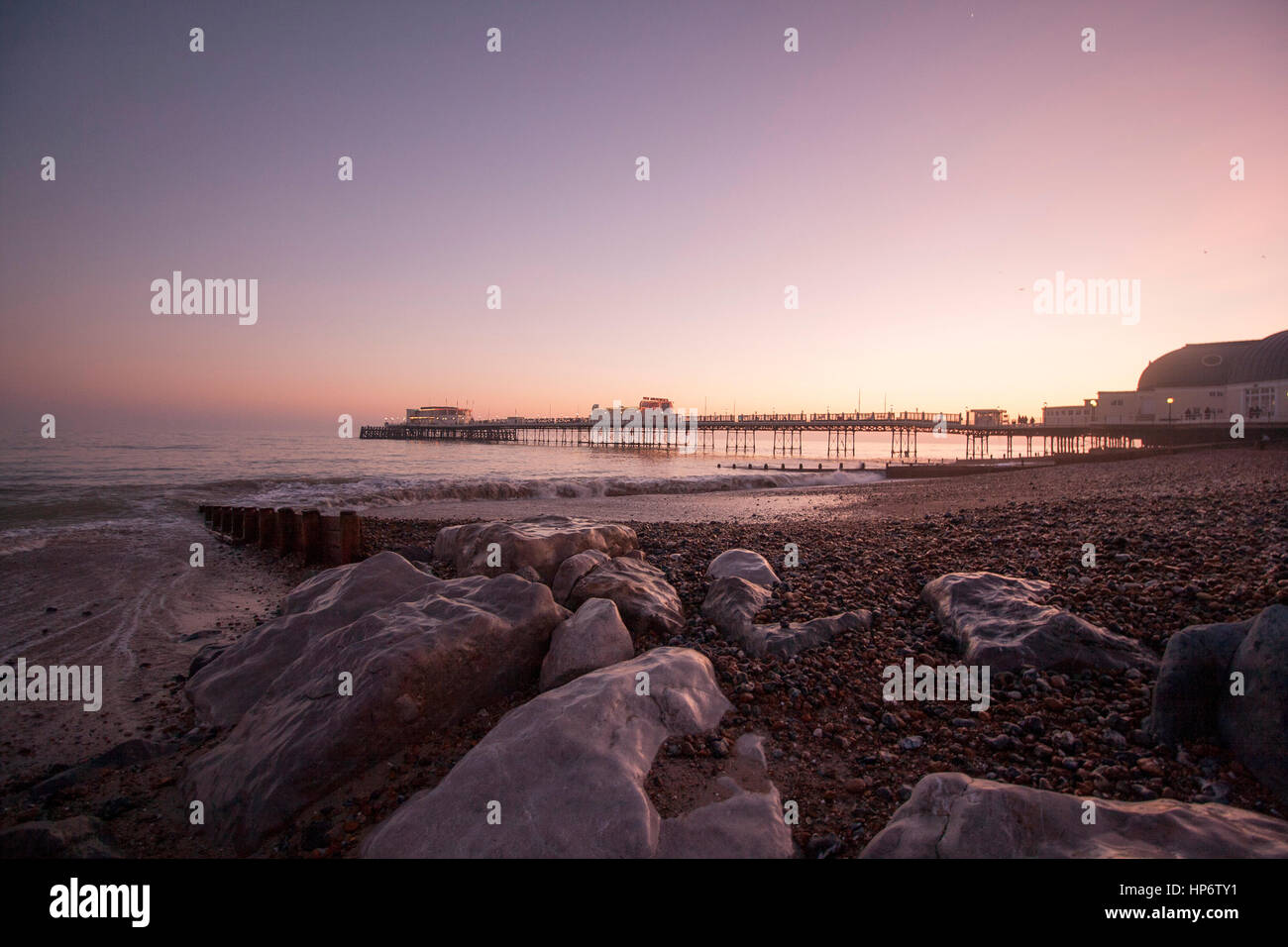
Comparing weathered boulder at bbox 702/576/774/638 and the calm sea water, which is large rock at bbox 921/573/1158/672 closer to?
weathered boulder at bbox 702/576/774/638

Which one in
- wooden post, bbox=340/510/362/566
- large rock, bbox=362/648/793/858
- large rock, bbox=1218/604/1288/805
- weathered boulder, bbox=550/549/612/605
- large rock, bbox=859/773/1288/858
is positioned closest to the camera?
large rock, bbox=859/773/1288/858

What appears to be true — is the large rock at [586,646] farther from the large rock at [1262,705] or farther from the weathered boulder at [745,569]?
the large rock at [1262,705]

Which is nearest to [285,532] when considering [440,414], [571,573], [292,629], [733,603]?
[292,629]

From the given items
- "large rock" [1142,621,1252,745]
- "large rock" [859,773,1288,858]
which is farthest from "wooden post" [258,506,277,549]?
"large rock" [1142,621,1252,745]

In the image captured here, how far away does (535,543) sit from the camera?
7.69 metres

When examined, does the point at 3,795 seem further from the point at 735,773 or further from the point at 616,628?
the point at 735,773

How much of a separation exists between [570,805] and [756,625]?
283 cm

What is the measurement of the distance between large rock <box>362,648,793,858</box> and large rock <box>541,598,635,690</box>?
2.89 feet

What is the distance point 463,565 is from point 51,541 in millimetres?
13173

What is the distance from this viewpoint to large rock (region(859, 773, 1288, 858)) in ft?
8.20

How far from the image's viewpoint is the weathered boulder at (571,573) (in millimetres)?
6547

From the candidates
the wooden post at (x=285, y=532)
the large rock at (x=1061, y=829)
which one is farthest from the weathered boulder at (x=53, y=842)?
the wooden post at (x=285, y=532)

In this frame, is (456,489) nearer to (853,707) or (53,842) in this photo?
(53,842)
